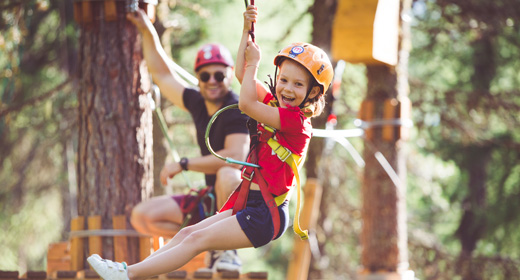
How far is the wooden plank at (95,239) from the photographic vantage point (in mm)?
4930

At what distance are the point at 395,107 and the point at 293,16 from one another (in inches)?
153

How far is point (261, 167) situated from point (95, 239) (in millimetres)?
1742

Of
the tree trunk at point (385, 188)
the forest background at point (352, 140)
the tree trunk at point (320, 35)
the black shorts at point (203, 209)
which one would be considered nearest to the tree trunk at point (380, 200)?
the tree trunk at point (385, 188)

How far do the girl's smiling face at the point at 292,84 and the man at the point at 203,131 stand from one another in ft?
3.77

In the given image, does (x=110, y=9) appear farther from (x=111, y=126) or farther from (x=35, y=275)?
(x=35, y=275)

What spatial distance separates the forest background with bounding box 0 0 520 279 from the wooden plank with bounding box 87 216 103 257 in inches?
211

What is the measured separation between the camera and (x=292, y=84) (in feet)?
12.0

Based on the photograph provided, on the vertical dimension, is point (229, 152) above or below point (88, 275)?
above

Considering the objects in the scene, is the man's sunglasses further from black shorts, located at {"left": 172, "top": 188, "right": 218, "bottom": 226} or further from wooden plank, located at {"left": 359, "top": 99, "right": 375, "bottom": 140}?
wooden plank, located at {"left": 359, "top": 99, "right": 375, "bottom": 140}

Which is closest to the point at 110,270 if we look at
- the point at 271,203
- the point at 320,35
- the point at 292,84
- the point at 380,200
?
the point at 271,203

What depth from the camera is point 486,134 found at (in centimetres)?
1280

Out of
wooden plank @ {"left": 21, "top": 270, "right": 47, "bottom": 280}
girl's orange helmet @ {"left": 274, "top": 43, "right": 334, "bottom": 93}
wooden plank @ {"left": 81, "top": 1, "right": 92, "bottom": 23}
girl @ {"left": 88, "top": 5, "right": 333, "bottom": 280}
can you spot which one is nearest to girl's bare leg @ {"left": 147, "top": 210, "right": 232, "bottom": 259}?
girl @ {"left": 88, "top": 5, "right": 333, "bottom": 280}

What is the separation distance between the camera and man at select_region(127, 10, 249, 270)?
4.79 metres

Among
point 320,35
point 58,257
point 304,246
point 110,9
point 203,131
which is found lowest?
point 304,246
